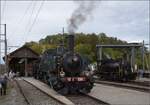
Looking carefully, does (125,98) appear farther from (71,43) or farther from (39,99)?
(71,43)

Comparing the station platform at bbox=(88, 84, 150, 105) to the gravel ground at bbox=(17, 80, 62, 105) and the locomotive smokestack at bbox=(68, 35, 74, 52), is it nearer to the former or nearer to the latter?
the gravel ground at bbox=(17, 80, 62, 105)

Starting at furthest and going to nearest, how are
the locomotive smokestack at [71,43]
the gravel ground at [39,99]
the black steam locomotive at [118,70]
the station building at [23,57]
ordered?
the station building at [23,57]
the black steam locomotive at [118,70]
the locomotive smokestack at [71,43]
the gravel ground at [39,99]

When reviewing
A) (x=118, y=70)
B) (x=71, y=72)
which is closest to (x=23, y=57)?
(x=118, y=70)

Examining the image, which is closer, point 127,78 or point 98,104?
point 98,104

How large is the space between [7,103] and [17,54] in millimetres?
53649

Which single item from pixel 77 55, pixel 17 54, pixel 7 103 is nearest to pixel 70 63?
pixel 77 55

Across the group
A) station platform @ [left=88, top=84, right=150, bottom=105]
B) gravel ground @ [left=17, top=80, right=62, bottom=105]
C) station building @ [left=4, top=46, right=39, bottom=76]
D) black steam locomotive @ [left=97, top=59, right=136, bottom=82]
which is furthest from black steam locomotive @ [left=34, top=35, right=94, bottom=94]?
station building @ [left=4, top=46, right=39, bottom=76]

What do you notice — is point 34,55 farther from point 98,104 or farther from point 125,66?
point 98,104

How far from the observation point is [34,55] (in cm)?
7331

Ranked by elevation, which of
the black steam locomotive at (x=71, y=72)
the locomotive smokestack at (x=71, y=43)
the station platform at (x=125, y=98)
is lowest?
the station platform at (x=125, y=98)

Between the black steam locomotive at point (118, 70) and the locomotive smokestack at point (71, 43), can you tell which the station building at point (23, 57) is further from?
the locomotive smokestack at point (71, 43)

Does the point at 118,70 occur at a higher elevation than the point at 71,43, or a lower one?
lower

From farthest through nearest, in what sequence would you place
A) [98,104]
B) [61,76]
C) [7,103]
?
1. [61,76]
2. [7,103]
3. [98,104]

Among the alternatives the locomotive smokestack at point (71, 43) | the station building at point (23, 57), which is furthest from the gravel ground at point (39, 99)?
the station building at point (23, 57)
